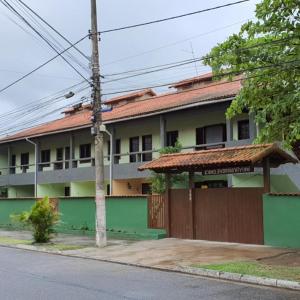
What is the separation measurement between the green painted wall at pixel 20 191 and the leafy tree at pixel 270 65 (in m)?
32.2

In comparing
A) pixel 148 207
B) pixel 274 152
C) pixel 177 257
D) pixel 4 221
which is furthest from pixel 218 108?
pixel 4 221

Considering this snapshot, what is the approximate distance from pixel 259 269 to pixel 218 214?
6518 millimetres

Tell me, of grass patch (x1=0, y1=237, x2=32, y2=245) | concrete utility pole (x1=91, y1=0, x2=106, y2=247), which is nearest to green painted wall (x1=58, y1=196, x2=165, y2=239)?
concrete utility pole (x1=91, y1=0, x2=106, y2=247)

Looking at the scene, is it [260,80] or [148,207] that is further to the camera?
[148,207]

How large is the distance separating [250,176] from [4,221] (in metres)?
15.4

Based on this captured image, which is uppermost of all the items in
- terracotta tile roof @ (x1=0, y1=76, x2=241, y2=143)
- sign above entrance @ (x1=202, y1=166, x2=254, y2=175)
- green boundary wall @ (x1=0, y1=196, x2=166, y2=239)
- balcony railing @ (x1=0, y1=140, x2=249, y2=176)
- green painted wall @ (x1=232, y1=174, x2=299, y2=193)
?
terracotta tile roof @ (x1=0, y1=76, x2=241, y2=143)

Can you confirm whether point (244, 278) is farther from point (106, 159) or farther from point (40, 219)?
point (106, 159)

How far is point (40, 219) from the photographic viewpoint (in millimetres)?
20328

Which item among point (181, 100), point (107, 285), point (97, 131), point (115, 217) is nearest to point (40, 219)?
point (115, 217)

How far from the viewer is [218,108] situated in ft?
84.5

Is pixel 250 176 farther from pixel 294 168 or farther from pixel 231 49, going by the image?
pixel 231 49

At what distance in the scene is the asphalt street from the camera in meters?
9.83

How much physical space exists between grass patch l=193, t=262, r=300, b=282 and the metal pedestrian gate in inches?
178

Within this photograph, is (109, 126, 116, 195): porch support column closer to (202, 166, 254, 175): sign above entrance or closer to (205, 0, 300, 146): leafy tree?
(202, 166, 254, 175): sign above entrance
